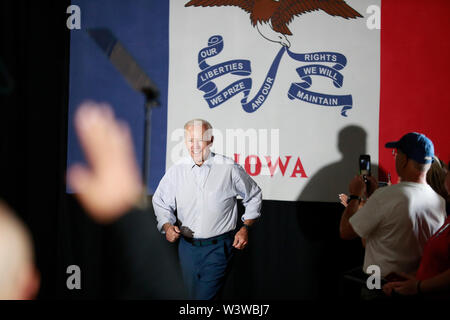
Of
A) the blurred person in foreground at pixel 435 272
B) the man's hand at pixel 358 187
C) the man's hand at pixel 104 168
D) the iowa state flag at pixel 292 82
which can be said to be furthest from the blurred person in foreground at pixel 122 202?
the blurred person in foreground at pixel 435 272

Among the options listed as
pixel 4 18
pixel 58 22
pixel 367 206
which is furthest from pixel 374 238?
pixel 4 18

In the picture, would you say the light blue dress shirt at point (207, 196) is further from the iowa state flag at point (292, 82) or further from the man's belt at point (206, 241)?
the iowa state flag at point (292, 82)

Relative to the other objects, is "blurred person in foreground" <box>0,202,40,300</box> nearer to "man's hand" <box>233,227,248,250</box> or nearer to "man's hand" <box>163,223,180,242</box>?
"man's hand" <box>163,223,180,242</box>

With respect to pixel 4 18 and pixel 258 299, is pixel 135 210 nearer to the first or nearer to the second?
pixel 258 299

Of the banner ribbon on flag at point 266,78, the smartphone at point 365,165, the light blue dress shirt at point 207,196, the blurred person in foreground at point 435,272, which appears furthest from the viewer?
the banner ribbon on flag at point 266,78

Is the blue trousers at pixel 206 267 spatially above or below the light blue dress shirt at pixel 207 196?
below

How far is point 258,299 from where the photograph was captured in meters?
2.21

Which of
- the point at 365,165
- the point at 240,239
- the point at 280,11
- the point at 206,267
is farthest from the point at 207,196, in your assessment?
the point at 280,11

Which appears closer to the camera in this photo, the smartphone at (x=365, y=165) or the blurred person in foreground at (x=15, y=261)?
the smartphone at (x=365, y=165)

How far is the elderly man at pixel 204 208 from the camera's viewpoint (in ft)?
6.46

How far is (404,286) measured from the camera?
1.22 meters

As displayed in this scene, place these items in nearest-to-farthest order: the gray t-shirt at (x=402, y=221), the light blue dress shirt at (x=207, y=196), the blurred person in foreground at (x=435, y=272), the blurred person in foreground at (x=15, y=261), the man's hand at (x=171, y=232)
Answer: the blurred person in foreground at (x=435, y=272), the gray t-shirt at (x=402, y=221), the man's hand at (x=171, y=232), the light blue dress shirt at (x=207, y=196), the blurred person in foreground at (x=15, y=261)

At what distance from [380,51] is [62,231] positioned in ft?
9.32

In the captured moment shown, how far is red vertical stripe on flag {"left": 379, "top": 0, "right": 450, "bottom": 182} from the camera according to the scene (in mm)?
2045
